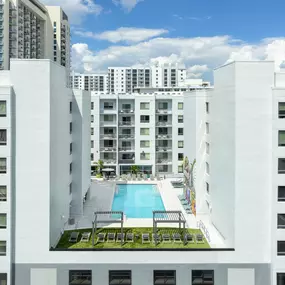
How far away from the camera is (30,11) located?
87812 mm

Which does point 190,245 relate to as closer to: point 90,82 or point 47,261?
point 47,261

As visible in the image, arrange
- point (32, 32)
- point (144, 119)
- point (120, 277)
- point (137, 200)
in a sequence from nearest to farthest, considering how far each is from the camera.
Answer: point (120, 277) < point (137, 200) < point (144, 119) < point (32, 32)

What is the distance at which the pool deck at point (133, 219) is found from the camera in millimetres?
24281

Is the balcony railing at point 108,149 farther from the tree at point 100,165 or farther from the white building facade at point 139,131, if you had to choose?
the tree at point 100,165

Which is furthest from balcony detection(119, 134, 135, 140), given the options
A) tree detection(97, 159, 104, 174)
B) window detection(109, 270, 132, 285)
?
window detection(109, 270, 132, 285)

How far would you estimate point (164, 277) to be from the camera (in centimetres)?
2012

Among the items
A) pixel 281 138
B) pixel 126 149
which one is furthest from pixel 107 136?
pixel 281 138

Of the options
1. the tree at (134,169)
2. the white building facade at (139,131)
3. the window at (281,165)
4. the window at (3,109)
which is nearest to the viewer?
the window at (281,165)

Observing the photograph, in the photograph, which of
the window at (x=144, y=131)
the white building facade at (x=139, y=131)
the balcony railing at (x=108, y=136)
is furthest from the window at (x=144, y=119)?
the balcony railing at (x=108, y=136)

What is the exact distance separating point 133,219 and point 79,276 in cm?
673

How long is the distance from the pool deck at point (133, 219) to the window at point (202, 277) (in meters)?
1.48

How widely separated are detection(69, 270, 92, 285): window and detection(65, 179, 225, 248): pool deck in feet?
14.2

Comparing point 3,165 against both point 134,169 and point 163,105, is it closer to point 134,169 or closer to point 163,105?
point 134,169

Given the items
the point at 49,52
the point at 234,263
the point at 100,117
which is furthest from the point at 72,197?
the point at 49,52
